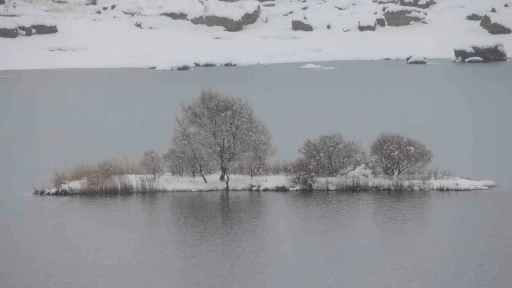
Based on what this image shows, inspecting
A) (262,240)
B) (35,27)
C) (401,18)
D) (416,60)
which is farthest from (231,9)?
(262,240)

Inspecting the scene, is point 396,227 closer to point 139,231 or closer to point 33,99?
point 139,231

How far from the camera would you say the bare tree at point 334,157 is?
118 feet

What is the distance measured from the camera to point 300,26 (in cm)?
11144

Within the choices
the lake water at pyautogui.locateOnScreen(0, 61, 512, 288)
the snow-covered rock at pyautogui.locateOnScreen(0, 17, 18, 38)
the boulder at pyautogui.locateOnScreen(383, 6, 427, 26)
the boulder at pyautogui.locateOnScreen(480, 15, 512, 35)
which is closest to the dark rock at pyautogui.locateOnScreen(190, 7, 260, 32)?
the boulder at pyautogui.locateOnScreen(383, 6, 427, 26)

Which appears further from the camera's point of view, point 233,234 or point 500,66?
point 500,66

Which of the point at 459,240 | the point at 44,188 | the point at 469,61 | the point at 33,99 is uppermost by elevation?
the point at 469,61

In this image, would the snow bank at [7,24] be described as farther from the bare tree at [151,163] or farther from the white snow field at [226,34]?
the bare tree at [151,163]

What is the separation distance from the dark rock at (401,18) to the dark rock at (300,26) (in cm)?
1370

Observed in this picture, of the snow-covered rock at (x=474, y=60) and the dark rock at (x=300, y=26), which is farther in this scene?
the dark rock at (x=300, y=26)

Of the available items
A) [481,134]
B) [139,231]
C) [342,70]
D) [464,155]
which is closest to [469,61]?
[342,70]

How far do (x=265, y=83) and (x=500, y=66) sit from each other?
102 feet

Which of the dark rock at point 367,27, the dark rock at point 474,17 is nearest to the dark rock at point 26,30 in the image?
the dark rock at point 367,27

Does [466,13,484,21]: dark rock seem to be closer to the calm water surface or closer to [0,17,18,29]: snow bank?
[0,17,18,29]: snow bank

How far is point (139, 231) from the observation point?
29.0 m
